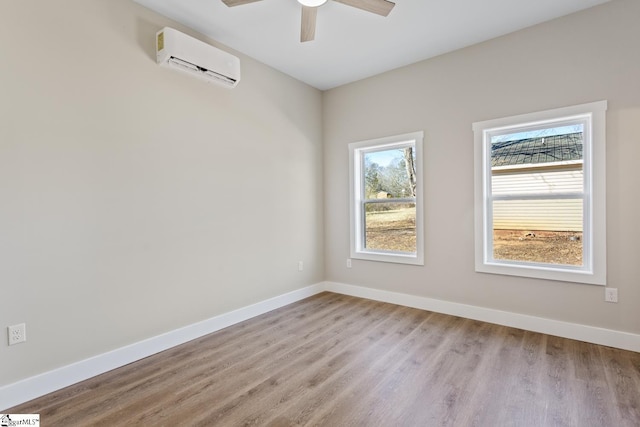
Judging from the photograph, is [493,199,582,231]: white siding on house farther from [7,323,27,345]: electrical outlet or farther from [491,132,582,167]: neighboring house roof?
[7,323,27,345]: electrical outlet

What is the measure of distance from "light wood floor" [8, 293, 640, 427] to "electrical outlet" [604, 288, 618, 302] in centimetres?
41

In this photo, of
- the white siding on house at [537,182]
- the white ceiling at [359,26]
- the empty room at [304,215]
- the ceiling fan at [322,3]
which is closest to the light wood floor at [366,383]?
the empty room at [304,215]

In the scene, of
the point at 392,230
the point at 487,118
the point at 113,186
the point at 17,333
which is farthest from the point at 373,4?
the point at 17,333

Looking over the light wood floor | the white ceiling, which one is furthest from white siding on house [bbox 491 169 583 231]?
the white ceiling

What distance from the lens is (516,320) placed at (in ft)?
10.1

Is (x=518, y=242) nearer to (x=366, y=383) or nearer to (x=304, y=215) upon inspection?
(x=366, y=383)

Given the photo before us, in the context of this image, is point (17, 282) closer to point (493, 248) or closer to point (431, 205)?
point (431, 205)

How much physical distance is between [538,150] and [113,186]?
3857 mm

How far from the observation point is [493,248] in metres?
3.31

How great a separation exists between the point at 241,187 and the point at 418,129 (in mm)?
2182

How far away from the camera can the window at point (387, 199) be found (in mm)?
3801

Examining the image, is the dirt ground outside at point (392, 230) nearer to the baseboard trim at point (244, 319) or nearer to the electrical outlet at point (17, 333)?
the baseboard trim at point (244, 319)

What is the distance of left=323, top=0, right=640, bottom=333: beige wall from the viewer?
2590 mm

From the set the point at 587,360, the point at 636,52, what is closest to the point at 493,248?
the point at 587,360
